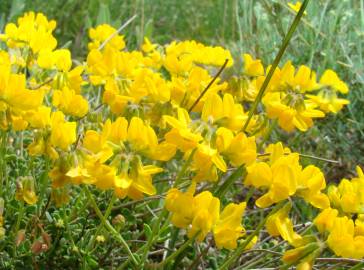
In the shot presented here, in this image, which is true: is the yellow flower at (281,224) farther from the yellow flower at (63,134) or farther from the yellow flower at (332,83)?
the yellow flower at (332,83)

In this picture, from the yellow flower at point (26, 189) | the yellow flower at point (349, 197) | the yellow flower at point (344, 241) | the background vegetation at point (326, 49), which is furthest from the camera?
the background vegetation at point (326, 49)

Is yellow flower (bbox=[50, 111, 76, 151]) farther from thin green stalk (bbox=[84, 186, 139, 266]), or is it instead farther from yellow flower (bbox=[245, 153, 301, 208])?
yellow flower (bbox=[245, 153, 301, 208])

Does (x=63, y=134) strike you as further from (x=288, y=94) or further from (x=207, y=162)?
(x=288, y=94)

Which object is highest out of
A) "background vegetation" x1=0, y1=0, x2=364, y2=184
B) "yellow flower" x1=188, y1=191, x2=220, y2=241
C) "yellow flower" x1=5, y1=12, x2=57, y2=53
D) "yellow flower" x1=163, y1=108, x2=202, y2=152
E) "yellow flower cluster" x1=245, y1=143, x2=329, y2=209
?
"yellow flower" x1=5, y1=12, x2=57, y2=53

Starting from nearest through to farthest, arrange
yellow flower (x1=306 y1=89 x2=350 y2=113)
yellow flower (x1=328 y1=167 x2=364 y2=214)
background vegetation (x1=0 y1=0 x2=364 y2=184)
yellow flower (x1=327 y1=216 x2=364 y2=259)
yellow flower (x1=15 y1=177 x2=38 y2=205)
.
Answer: yellow flower (x1=327 y1=216 x2=364 y2=259), yellow flower (x1=328 y1=167 x2=364 y2=214), yellow flower (x1=15 y1=177 x2=38 y2=205), yellow flower (x1=306 y1=89 x2=350 y2=113), background vegetation (x1=0 y1=0 x2=364 y2=184)

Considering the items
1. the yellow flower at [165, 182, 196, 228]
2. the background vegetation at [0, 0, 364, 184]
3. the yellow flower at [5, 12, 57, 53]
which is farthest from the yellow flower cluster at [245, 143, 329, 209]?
the background vegetation at [0, 0, 364, 184]

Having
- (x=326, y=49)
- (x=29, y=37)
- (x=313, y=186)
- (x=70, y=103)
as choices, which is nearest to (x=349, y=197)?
(x=313, y=186)

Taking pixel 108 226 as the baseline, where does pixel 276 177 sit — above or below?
above

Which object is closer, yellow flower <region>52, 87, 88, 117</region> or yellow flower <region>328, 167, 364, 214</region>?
yellow flower <region>328, 167, 364, 214</region>

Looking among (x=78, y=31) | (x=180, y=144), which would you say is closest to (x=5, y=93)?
(x=180, y=144)

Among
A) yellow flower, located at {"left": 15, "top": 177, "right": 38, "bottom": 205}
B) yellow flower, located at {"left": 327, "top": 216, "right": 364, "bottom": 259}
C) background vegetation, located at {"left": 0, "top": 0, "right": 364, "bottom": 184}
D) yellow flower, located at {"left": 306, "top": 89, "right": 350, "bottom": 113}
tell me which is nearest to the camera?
yellow flower, located at {"left": 327, "top": 216, "right": 364, "bottom": 259}

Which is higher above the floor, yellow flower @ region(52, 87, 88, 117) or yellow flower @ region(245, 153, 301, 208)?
yellow flower @ region(52, 87, 88, 117)

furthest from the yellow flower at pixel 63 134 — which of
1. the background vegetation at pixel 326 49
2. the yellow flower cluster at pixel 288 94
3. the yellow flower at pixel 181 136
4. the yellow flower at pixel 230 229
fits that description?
the background vegetation at pixel 326 49
